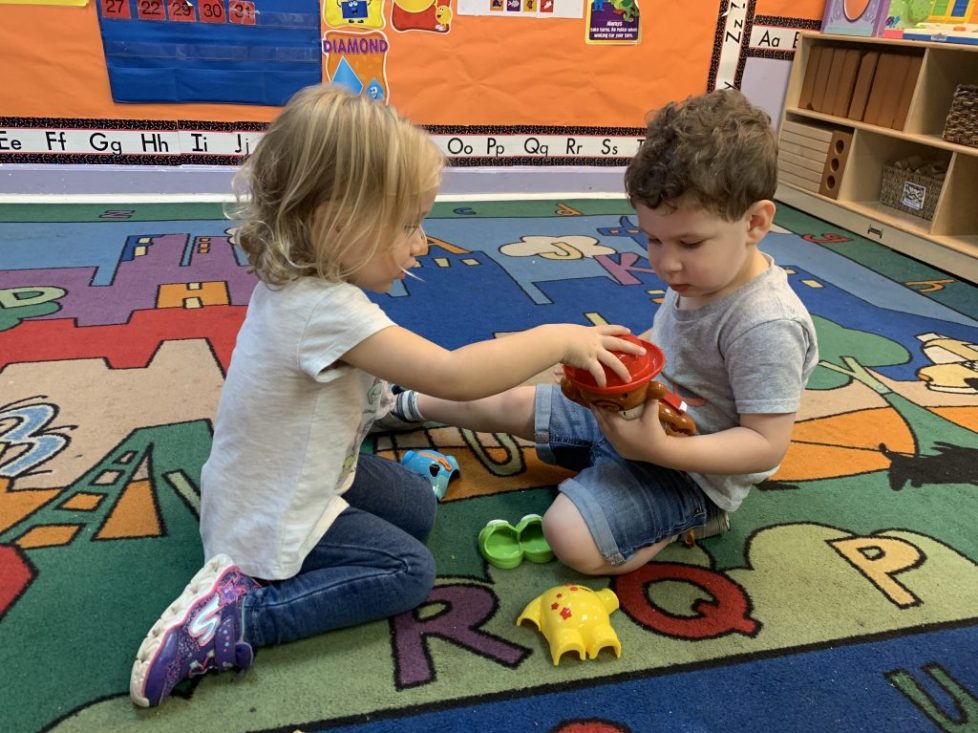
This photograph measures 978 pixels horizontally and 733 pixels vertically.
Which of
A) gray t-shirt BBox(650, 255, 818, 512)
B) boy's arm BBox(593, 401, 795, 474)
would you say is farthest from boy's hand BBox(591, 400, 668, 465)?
gray t-shirt BBox(650, 255, 818, 512)

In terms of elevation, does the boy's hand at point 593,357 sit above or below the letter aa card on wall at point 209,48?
below

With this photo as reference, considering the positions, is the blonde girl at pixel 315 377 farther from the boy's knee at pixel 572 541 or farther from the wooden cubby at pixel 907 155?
the wooden cubby at pixel 907 155

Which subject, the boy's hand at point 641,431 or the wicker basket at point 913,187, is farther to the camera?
the wicker basket at point 913,187

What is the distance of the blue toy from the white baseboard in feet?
4.41

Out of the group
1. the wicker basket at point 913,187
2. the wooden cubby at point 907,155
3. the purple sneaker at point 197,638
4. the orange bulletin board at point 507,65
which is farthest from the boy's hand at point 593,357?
the wicker basket at point 913,187

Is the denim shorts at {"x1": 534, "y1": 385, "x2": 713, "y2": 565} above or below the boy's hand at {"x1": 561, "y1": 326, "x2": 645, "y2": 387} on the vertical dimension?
below

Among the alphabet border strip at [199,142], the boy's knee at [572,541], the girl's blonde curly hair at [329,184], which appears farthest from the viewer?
the alphabet border strip at [199,142]

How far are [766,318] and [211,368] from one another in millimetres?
945

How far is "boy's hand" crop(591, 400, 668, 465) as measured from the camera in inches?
31.4

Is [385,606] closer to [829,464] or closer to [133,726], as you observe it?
[133,726]

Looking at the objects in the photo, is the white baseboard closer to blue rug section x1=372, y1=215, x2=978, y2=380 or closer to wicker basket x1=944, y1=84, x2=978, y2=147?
blue rug section x1=372, y1=215, x2=978, y2=380

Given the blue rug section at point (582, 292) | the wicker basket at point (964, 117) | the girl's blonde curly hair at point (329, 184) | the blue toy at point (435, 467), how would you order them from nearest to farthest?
the girl's blonde curly hair at point (329, 184) < the blue toy at point (435, 467) < the blue rug section at point (582, 292) < the wicker basket at point (964, 117)

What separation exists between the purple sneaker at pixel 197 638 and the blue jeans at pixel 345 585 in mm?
20

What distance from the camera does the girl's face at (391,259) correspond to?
27.7 inches
